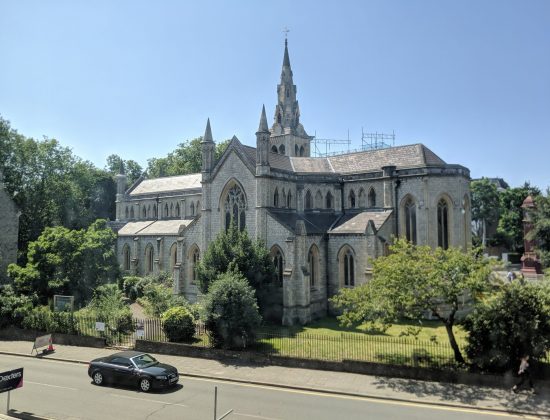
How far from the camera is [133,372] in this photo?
17.4m

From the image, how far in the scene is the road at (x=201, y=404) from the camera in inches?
574

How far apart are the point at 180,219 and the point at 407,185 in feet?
93.2

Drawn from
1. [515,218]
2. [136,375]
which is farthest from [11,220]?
[515,218]

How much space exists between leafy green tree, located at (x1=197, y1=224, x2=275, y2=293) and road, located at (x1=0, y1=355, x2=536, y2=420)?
1159cm

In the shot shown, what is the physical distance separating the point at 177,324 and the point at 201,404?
868 centimetres

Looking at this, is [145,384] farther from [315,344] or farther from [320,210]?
[320,210]

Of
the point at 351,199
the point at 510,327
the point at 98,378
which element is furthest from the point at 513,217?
the point at 98,378

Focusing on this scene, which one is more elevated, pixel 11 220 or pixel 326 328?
pixel 11 220

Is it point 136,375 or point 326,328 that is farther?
point 326,328

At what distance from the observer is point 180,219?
2002 inches

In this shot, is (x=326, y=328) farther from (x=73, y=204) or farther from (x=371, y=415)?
(x=73, y=204)

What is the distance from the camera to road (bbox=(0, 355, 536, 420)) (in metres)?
14.6

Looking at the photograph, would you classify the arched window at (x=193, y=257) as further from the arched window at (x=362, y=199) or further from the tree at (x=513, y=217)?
the tree at (x=513, y=217)

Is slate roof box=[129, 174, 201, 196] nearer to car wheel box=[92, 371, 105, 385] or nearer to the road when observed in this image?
car wheel box=[92, 371, 105, 385]
